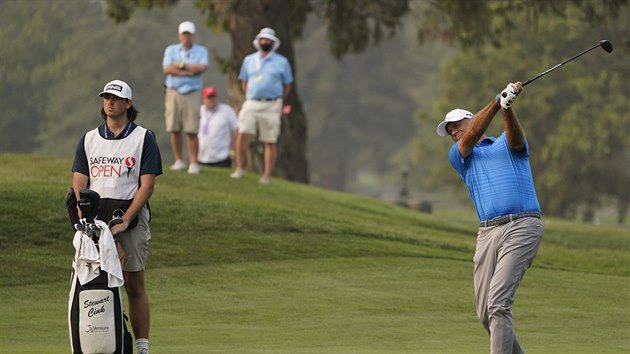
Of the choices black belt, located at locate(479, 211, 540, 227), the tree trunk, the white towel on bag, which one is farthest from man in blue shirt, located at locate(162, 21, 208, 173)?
the white towel on bag

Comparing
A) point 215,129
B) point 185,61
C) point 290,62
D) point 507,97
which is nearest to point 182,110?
point 185,61

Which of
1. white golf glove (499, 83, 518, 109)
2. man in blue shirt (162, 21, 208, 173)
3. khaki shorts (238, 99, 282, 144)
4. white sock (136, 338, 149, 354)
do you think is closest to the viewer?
white golf glove (499, 83, 518, 109)

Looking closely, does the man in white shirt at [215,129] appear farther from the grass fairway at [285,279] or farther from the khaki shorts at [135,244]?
the khaki shorts at [135,244]

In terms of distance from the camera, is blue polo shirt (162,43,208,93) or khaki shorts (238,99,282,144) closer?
blue polo shirt (162,43,208,93)

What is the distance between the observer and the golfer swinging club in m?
9.83

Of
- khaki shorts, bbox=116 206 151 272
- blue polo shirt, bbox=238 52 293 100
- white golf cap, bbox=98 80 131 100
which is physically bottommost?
khaki shorts, bbox=116 206 151 272

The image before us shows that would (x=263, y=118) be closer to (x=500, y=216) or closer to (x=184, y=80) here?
(x=184, y=80)

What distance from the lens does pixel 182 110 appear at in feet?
72.1

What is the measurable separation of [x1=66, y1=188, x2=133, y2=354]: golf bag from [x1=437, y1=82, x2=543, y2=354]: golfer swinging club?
93.7 inches

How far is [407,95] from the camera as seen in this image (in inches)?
4026

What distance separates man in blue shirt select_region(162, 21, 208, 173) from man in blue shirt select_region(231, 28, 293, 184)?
28.3 inches

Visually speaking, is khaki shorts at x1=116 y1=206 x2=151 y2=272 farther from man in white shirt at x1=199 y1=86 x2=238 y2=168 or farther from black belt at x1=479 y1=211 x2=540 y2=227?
man in white shirt at x1=199 y1=86 x2=238 y2=168

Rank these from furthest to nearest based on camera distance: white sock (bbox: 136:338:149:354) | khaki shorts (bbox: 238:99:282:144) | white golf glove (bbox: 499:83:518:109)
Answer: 1. khaki shorts (bbox: 238:99:282:144)
2. white sock (bbox: 136:338:149:354)
3. white golf glove (bbox: 499:83:518:109)

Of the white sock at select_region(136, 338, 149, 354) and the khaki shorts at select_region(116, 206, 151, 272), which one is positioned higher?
the khaki shorts at select_region(116, 206, 151, 272)
